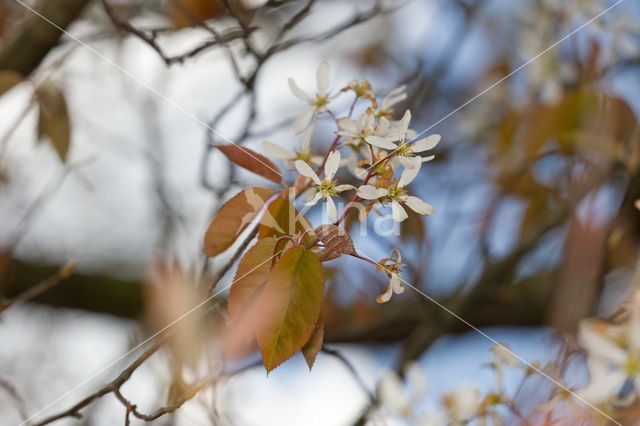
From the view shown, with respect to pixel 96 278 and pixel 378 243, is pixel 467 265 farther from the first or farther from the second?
pixel 96 278

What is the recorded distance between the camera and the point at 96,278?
0.83 metres

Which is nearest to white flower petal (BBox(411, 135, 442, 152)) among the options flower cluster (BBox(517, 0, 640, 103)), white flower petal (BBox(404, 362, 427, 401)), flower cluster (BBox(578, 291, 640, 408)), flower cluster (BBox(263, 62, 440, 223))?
flower cluster (BBox(263, 62, 440, 223))

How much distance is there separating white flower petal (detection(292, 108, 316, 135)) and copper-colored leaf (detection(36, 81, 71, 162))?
19 centimetres

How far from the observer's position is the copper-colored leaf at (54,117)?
0.42 m

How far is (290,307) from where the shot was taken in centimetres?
24

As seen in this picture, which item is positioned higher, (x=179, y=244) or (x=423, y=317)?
(x=179, y=244)

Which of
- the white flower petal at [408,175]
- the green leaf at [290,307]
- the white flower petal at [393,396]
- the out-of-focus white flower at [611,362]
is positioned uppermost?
the white flower petal at [408,175]

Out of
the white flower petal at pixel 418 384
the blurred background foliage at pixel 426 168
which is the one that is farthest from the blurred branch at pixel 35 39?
the white flower petal at pixel 418 384

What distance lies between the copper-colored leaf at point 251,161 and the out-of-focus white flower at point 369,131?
3 centimetres

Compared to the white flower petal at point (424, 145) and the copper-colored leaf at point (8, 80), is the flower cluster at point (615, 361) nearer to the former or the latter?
the white flower petal at point (424, 145)

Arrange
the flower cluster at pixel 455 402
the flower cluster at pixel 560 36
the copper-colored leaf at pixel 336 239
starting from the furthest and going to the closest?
the flower cluster at pixel 560 36, the flower cluster at pixel 455 402, the copper-colored leaf at pixel 336 239

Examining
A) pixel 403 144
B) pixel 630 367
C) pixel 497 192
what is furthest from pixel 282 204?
pixel 497 192

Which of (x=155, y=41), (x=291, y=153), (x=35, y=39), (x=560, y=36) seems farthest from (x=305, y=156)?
(x=560, y=36)

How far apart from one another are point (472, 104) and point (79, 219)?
1.77 feet
